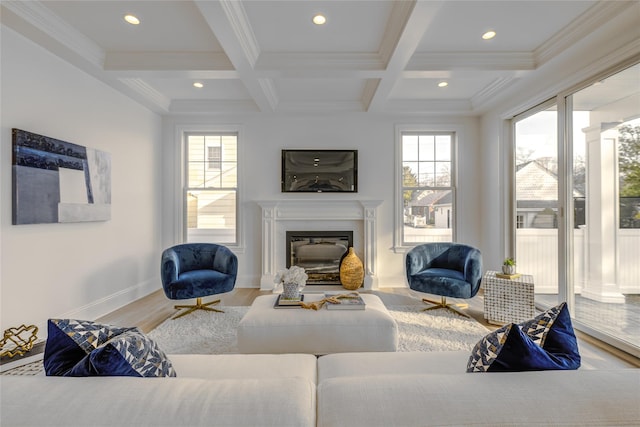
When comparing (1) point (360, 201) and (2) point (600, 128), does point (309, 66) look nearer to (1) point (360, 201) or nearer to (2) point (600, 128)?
(1) point (360, 201)

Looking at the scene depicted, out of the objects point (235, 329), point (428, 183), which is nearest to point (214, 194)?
point (235, 329)

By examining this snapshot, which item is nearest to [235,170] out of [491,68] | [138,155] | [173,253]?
[138,155]

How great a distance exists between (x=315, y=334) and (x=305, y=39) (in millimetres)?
2528

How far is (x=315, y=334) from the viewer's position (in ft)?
7.09

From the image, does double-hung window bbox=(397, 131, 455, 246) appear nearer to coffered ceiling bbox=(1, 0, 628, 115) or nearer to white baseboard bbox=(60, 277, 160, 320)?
coffered ceiling bbox=(1, 0, 628, 115)

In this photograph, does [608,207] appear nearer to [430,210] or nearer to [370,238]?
[430,210]

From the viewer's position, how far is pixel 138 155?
406cm

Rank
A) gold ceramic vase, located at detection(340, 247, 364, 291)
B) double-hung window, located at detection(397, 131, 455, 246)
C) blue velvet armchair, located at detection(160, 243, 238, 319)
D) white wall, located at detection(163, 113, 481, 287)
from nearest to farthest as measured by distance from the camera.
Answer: blue velvet armchair, located at detection(160, 243, 238, 319) < gold ceramic vase, located at detection(340, 247, 364, 291) < white wall, located at detection(163, 113, 481, 287) < double-hung window, located at detection(397, 131, 455, 246)

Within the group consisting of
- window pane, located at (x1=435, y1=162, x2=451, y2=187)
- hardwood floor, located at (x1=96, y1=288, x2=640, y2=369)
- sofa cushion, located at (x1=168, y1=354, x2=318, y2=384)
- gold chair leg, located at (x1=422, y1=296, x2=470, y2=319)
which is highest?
window pane, located at (x1=435, y1=162, x2=451, y2=187)

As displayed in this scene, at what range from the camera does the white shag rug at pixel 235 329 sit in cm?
256

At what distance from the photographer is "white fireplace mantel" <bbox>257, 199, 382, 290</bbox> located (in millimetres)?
4500

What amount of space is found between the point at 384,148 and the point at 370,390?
417 cm

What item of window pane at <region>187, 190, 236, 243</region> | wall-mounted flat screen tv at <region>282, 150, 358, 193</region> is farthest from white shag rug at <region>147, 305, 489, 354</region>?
wall-mounted flat screen tv at <region>282, 150, 358, 193</region>

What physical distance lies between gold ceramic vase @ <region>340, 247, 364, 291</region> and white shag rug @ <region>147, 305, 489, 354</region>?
2.86 feet
